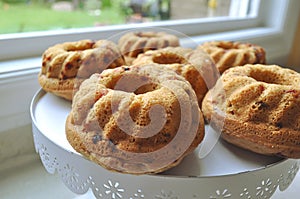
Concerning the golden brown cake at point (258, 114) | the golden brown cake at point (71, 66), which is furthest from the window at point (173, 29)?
the golden brown cake at point (258, 114)

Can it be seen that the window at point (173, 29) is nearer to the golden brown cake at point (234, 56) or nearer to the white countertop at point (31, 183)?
the white countertop at point (31, 183)

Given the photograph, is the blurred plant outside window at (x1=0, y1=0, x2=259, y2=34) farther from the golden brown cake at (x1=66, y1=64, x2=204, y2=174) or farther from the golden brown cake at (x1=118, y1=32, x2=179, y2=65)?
the golden brown cake at (x1=66, y1=64, x2=204, y2=174)

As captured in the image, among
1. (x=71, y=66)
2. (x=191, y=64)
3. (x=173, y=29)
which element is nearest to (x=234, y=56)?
(x=191, y=64)

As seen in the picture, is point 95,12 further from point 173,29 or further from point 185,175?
point 185,175

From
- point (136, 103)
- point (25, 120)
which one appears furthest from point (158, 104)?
point (25, 120)

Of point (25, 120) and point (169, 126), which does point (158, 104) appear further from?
point (25, 120)

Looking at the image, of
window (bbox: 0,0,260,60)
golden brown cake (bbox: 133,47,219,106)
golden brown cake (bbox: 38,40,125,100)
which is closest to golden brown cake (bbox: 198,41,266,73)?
golden brown cake (bbox: 133,47,219,106)
